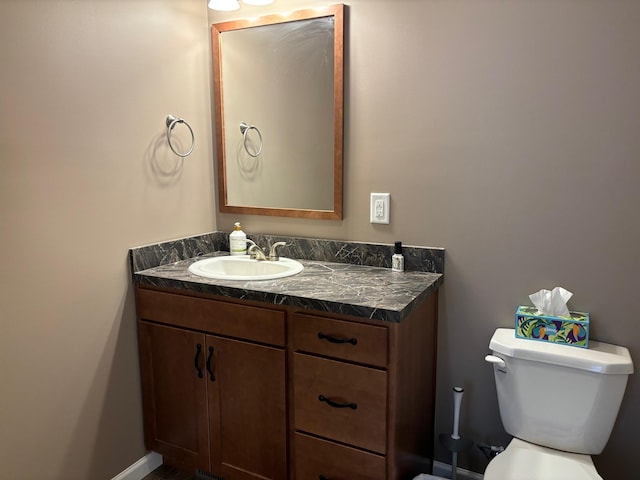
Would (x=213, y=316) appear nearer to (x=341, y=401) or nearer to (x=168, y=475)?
(x=341, y=401)

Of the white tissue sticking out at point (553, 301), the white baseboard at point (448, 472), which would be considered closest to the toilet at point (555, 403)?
the white tissue sticking out at point (553, 301)

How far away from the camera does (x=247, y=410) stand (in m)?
1.81

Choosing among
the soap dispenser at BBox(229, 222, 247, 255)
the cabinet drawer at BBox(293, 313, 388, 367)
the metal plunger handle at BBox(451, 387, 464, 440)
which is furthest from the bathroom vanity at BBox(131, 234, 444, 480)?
the soap dispenser at BBox(229, 222, 247, 255)

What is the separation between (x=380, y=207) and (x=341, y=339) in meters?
0.65

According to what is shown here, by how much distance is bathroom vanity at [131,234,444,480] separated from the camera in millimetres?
1552

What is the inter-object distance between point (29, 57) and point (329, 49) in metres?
1.10

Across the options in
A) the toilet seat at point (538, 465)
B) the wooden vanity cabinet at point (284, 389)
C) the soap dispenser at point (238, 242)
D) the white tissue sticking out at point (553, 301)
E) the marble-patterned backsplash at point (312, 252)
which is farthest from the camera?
the soap dispenser at point (238, 242)

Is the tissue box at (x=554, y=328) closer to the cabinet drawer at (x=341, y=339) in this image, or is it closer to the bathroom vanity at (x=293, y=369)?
the bathroom vanity at (x=293, y=369)

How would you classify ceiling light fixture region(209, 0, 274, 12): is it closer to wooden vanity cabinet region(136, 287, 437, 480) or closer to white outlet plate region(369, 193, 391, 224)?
white outlet plate region(369, 193, 391, 224)

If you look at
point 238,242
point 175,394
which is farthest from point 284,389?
point 238,242

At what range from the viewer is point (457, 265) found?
1.90 meters

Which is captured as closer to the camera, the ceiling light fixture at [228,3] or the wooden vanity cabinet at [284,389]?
the wooden vanity cabinet at [284,389]

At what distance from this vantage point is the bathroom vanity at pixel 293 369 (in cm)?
155

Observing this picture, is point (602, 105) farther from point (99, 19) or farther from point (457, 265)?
point (99, 19)
